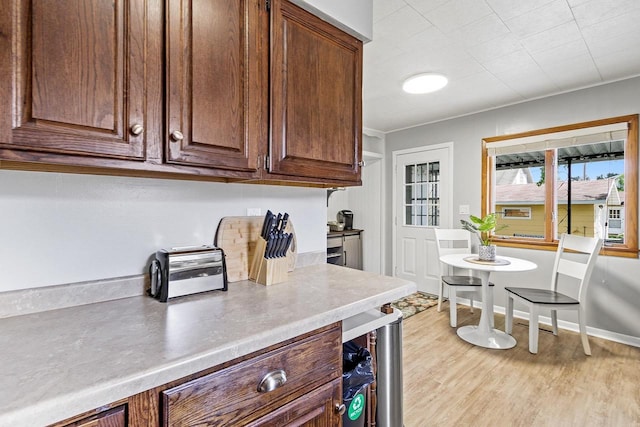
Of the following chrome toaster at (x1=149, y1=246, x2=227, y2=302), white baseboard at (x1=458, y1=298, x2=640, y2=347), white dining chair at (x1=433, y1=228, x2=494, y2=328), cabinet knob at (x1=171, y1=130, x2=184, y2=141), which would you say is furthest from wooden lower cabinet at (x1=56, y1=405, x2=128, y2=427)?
white baseboard at (x1=458, y1=298, x2=640, y2=347)

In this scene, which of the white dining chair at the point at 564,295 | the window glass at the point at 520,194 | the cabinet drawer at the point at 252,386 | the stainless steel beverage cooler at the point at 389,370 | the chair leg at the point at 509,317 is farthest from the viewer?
the window glass at the point at 520,194

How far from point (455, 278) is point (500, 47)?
2134 millimetres

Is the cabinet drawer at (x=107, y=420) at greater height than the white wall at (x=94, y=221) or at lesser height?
lesser

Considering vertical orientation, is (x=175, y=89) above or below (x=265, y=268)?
above

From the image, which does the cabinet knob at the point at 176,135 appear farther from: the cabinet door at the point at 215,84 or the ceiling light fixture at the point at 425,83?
the ceiling light fixture at the point at 425,83

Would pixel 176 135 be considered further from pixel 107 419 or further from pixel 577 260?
pixel 577 260

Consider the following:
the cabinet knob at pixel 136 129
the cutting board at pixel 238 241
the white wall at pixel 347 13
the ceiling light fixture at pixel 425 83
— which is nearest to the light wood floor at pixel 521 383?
the cutting board at pixel 238 241

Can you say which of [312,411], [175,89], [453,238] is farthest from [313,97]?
[453,238]

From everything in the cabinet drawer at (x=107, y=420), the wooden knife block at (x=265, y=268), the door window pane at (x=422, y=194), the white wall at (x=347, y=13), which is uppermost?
the white wall at (x=347, y=13)

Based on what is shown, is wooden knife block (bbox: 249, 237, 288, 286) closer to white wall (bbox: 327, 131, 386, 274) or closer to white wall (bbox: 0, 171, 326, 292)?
white wall (bbox: 0, 171, 326, 292)

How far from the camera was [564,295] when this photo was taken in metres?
2.70

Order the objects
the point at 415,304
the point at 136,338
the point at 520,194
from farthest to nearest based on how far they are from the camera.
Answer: the point at 415,304 < the point at 520,194 < the point at 136,338

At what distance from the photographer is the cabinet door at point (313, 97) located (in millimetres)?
1272

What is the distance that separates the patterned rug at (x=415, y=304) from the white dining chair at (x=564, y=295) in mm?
935
